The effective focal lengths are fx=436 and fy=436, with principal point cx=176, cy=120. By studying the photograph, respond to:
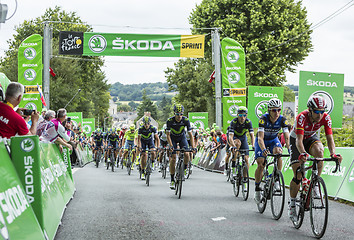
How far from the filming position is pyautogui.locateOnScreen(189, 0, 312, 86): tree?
101 ft

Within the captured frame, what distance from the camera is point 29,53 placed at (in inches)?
816

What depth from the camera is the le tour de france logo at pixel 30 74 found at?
795 inches

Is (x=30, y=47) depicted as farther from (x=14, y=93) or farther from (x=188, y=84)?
(x=188, y=84)

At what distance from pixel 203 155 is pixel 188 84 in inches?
1153

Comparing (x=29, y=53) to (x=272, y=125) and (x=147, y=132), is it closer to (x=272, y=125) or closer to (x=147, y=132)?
(x=147, y=132)

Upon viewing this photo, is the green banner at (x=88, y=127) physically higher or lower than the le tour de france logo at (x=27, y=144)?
lower

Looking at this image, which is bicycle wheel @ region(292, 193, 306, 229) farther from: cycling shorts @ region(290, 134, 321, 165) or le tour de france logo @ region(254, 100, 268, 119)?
le tour de france logo @ region(254, 100, 268, 119)

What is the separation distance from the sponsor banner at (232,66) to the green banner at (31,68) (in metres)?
8.73

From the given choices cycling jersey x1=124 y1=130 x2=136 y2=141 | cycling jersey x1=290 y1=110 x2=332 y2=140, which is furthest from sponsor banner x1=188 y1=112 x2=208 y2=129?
cycling jersey x1=290 y1=110 x2=332 y2=140

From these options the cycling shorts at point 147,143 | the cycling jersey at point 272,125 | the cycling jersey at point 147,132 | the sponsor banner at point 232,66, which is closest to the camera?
the cycling jersey at point 272,125

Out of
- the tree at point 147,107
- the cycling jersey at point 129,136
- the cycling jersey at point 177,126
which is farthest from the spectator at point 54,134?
the tree at point 147,107

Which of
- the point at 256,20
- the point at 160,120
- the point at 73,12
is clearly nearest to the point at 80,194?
the point at 256,20

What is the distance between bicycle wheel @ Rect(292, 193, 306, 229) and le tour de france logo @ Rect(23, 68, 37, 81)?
16472 millimetres

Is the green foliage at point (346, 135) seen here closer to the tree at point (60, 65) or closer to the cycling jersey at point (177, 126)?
the cycling jersey at point (177, 126)
